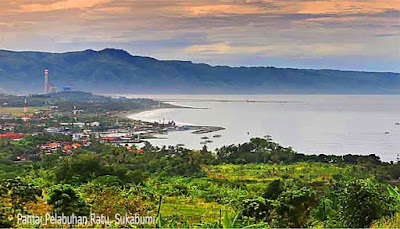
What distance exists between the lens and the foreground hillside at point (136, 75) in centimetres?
3272

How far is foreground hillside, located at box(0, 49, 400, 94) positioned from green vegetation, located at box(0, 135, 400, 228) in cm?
2056

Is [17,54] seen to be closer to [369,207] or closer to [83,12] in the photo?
[83,12]

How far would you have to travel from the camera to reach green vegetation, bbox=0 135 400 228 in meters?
2.80

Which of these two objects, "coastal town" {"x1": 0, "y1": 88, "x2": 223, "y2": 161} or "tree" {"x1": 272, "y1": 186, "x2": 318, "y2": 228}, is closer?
"tree" {"x1": 272, "y1": 186, "x2": 318, "y2": 228}

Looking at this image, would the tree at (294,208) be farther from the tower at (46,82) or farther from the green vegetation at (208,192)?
the tower at (46,82)

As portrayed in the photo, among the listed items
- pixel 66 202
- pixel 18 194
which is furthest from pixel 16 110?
pixel 66 202

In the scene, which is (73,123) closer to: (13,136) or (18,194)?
(13,136)

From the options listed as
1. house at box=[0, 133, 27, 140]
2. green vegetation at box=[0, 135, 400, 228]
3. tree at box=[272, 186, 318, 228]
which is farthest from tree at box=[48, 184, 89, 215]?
house at box=[0, 133, 27, 140]

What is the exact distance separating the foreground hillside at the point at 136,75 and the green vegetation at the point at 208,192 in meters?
20.6

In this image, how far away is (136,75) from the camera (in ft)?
121

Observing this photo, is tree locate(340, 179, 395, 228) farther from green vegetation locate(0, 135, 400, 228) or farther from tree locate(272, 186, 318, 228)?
tree locate(272, 186, 318, 228)

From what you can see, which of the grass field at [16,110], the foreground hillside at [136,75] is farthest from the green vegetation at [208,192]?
the foreground hillside at [136,75]

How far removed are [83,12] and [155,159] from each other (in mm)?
3500

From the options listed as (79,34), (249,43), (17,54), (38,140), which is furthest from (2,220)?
(17,54)
